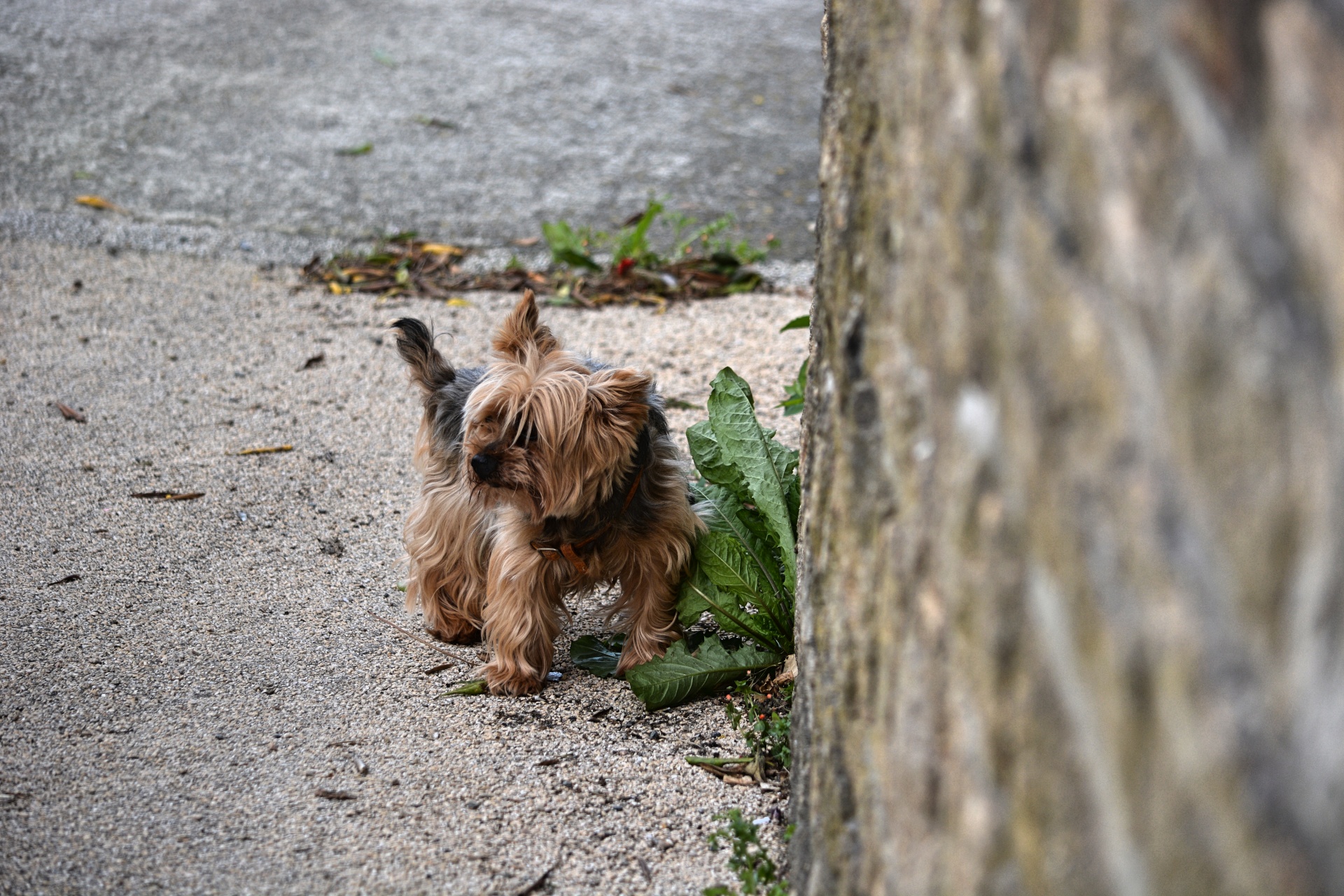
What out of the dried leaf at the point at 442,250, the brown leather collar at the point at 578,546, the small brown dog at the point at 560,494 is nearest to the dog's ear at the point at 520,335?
the small brown dog at the point at 560,494

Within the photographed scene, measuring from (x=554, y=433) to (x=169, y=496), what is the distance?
2253 millimetres

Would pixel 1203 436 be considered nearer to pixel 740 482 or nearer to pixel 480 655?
pixel 740 482

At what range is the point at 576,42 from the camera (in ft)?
35.8

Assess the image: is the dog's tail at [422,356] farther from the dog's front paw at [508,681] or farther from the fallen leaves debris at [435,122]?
the fallen leaves debris at [435,122]

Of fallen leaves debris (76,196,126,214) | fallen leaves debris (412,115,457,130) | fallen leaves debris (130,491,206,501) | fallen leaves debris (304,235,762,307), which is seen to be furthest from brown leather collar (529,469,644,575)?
fallen leaves debris (412,115,457,130)

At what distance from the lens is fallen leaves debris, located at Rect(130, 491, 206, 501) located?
4.67 metres

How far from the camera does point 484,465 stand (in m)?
3.53

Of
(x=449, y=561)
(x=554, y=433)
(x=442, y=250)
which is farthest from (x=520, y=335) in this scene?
(x=442, y=250)

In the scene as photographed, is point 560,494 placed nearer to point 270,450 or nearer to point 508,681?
point 508,681

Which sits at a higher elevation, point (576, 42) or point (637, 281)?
point (576, 42)

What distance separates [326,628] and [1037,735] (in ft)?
10.2

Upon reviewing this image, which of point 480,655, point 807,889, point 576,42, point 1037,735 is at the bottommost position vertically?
point 480,655

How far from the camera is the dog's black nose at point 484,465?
11.5 feet

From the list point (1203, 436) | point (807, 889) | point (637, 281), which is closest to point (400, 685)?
point (807, 889)
